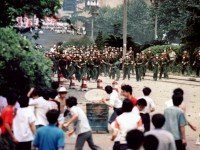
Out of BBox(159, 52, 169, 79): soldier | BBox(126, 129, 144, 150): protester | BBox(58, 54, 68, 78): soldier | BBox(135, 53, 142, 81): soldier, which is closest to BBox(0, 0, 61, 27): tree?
BBox(58, 54, 68, 78): soldier

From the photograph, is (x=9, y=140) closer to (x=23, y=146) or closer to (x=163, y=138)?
(x=23, y=146)

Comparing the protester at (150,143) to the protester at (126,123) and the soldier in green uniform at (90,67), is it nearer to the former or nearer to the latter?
the protester at (126,123)

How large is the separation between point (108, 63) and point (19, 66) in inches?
941

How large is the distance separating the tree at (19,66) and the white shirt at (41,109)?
5747 mm

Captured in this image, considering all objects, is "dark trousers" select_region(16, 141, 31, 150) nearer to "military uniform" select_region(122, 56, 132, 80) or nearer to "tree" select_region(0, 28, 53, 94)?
"tree" select_region(0, 28, 53, 94)

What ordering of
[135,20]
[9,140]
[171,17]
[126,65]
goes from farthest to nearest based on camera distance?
[135,20] → [171,17] → [126,65] → [9,140]

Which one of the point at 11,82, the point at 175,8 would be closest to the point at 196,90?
the point at 11,82

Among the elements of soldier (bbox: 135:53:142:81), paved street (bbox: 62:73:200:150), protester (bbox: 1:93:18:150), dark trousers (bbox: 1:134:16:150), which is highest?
protester (bbox: 1:93:18:150)

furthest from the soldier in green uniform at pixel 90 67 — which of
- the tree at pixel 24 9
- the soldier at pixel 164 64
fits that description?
the tree at pixel 24 9

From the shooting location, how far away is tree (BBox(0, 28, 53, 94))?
58.2ft

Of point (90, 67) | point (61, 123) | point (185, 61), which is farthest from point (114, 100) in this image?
point (185, 61)

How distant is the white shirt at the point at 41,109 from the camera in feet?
37.8

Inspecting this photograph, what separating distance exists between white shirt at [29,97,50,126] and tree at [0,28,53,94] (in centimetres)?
575

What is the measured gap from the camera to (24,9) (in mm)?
21844
